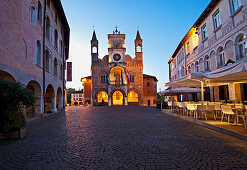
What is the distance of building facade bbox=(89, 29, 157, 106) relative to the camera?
1340 inches

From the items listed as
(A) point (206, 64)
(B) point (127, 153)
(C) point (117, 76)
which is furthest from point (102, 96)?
(B) point (127, 153)

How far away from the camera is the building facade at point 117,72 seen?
34.0 meters

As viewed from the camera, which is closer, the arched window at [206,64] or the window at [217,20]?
the window at [217,20]

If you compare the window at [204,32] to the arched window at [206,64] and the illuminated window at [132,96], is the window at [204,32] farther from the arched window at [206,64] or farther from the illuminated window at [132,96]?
the illuminated window at [132,96]

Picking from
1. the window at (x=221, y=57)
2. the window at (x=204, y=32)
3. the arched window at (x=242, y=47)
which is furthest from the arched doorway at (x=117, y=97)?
the arched window at (x=242, y=47)

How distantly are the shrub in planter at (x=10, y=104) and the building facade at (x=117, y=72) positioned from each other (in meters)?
27.9

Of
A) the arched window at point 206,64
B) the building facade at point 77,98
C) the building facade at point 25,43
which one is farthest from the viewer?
the building facade at point 77,98

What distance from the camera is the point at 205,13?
14055 mm

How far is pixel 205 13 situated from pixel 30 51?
15.3m

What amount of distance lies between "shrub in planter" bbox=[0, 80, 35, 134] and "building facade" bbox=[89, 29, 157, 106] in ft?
91.6

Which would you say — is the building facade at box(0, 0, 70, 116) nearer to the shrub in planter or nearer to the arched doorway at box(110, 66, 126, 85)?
the shrub in planter

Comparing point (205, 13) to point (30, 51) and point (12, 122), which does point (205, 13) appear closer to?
point (30, 51)

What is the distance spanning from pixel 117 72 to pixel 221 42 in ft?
84.6

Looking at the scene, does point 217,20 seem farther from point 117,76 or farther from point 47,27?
point 117,76
